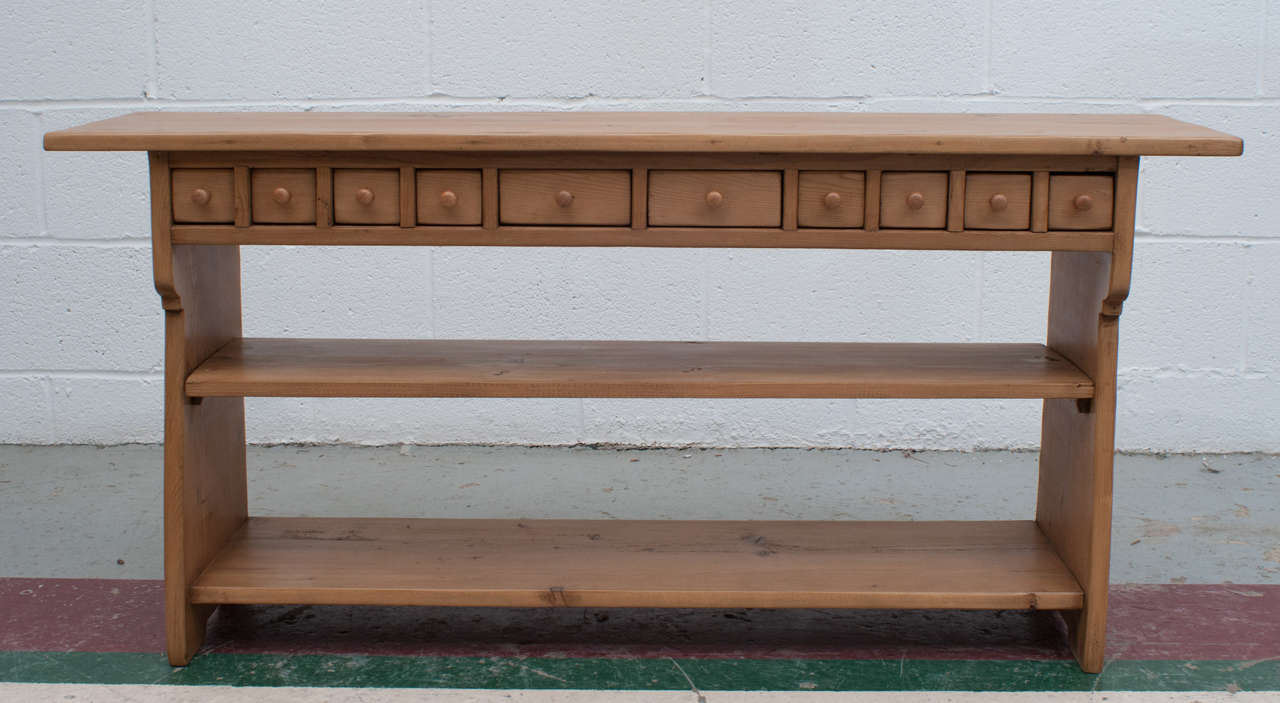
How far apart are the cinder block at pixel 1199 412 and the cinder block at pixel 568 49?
1683 millimetres

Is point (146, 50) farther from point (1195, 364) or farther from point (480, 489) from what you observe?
point (1195, 364)

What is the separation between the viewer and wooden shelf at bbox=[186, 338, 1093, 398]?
2.29m

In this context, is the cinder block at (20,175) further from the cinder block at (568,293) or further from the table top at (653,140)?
the table top at (653,140)

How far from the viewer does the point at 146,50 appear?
12.2 ft

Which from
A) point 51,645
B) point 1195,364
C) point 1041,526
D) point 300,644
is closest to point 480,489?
point 300,644

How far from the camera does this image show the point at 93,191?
3793mm

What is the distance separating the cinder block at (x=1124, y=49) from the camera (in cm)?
365

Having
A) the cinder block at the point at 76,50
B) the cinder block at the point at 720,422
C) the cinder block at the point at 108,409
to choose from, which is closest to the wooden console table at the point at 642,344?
the cinder block at the point at 720,422

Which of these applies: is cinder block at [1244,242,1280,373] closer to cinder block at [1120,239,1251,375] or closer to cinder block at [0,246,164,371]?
cinder block at [1120,239,1251,375]

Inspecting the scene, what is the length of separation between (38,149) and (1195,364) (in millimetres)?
3615

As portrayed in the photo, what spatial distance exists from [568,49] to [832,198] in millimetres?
1727

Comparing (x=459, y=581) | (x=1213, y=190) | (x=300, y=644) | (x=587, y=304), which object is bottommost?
(x=300, y=644)

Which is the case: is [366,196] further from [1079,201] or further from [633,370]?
[1079,201]

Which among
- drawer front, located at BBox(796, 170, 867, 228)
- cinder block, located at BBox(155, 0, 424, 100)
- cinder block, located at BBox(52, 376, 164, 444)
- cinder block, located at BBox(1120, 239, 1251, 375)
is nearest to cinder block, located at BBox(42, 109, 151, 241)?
cinder block, located at BBox(155, 0, 424, 100)
